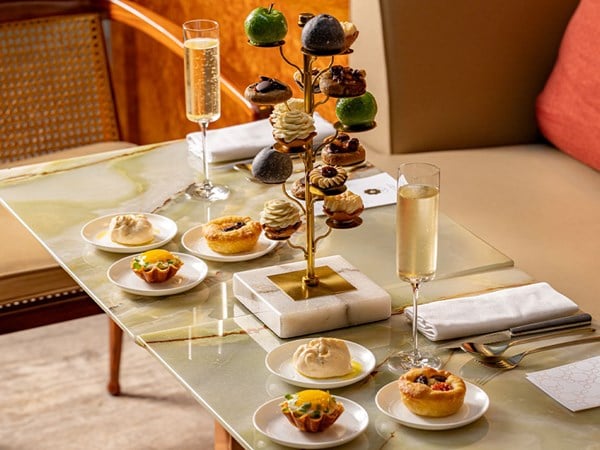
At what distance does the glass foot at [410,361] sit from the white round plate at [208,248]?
391mm

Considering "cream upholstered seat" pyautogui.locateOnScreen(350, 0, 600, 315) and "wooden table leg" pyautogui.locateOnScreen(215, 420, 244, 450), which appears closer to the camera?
"wooden table leg" pyautogui.locateOnScreen(215, 420, 244, 450)

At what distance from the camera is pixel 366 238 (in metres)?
1.93

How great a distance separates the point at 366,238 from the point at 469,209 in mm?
583

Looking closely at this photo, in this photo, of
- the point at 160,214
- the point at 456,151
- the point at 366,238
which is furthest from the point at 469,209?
the point at 160,214

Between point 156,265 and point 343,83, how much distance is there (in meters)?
0.42

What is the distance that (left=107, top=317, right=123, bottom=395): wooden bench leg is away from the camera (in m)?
2.76

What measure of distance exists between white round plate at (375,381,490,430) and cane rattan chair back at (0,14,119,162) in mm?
2037

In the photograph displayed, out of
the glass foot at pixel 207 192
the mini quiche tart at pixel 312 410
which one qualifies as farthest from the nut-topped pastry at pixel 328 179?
the glass foot at pixel 207 192

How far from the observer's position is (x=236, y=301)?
1694 mm

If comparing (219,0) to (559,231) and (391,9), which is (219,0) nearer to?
(391,9)

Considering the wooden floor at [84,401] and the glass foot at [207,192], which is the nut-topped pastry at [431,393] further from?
the wooden floor at [84,401]

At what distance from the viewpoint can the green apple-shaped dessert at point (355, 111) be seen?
158 cm

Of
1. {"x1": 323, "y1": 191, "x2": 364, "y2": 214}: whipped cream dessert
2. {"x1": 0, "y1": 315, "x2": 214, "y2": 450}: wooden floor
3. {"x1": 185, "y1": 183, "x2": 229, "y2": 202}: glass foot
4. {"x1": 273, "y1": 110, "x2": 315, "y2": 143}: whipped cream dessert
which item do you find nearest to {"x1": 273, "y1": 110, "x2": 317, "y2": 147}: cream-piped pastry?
{"x1": 273, "y1": 110, "x2": 315, "y2": 143}: whipped cream dessert

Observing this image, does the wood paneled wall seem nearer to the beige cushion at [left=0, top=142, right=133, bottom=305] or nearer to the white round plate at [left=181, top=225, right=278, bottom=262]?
the beige cushion at [left=0, top=142, right=133, bottom=305]
